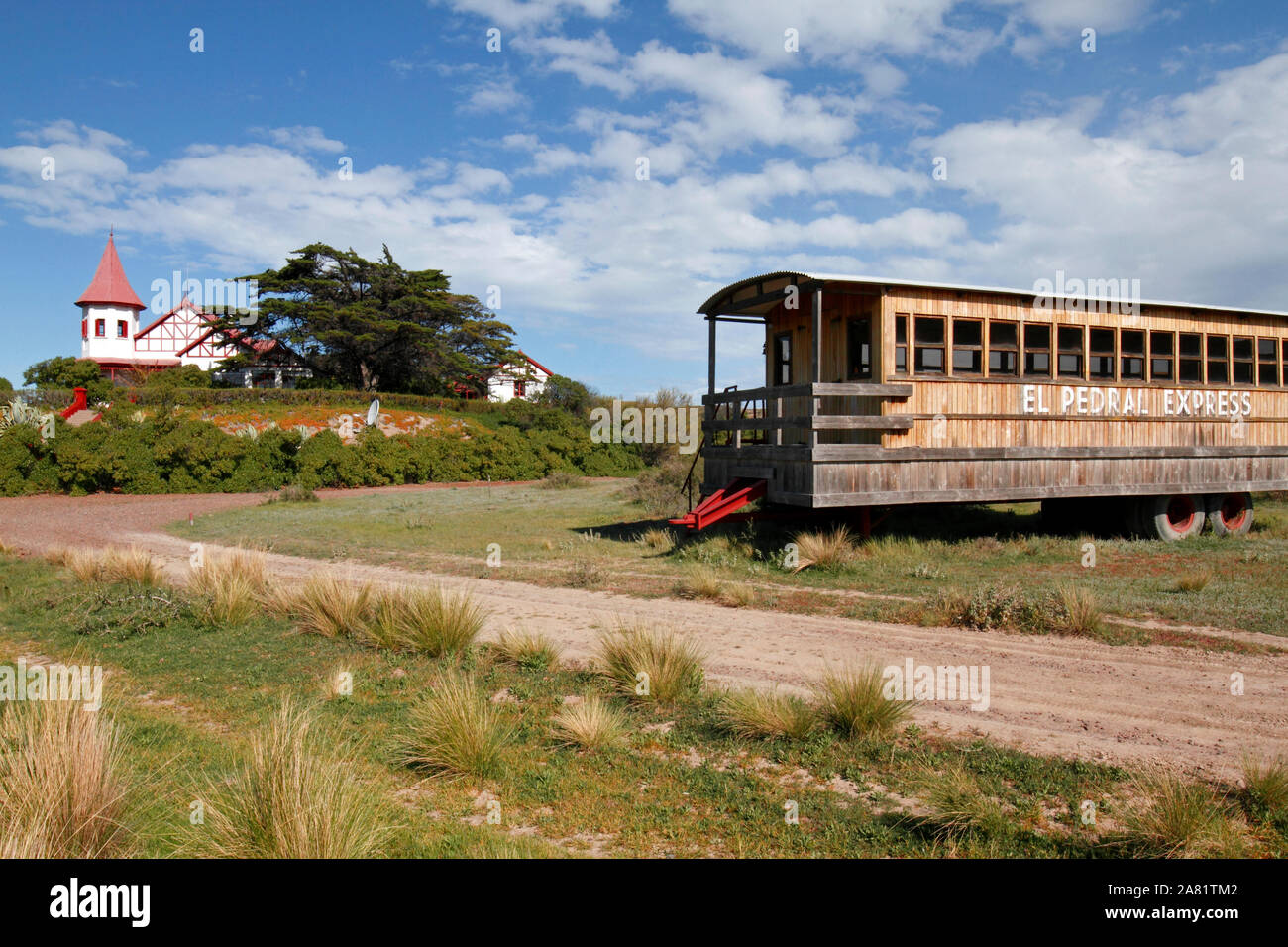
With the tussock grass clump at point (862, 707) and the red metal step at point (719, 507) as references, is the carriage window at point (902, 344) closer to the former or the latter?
the red metal step at point (719, 507)

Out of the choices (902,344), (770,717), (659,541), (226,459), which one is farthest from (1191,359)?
(226,459)

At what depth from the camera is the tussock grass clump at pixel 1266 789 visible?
3.99m

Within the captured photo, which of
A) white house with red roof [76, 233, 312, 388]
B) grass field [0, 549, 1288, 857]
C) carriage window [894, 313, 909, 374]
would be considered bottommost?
grass field [0, 549, 1288, 857]

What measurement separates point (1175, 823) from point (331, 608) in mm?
7711

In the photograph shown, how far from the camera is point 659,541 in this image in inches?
578

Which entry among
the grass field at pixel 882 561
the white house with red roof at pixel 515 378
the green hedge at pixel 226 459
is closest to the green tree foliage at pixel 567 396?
the white house with red roof at pixel 515 378

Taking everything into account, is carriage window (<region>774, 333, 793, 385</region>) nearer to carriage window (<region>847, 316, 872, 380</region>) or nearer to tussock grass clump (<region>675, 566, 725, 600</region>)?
carriage window (<region>847, 316, 872, 380</region>)

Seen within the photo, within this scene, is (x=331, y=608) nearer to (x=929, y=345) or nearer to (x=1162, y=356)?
(x=929, y=345)

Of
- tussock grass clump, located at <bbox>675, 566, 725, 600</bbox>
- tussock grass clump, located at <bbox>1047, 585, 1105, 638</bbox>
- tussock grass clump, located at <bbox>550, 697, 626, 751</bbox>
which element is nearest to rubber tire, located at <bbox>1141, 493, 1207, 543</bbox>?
tussock grass clump, located at <bbox>1047, 585, 1105, 638</bbox>

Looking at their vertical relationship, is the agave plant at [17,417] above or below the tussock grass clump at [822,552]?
above

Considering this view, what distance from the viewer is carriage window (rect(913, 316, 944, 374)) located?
12.8 metres

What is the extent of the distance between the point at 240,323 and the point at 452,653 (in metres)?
40.6

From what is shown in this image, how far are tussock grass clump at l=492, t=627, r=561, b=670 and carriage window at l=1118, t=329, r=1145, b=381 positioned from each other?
12.2 meters

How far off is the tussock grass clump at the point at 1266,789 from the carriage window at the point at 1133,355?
1195 cm
